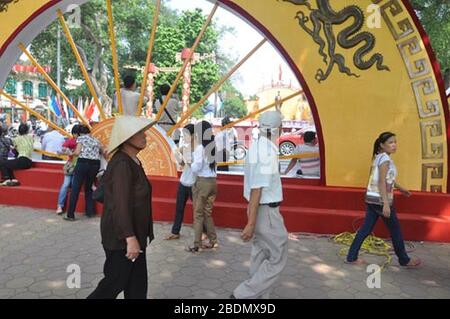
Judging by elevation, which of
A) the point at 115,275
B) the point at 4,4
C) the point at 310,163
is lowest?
the point at 115,275

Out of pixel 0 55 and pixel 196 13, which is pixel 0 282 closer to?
pixel 0 55

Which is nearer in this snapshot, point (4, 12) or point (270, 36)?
point (270, 36)

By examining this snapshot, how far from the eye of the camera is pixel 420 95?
5379mm

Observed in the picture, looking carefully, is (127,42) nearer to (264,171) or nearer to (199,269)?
(199,269)

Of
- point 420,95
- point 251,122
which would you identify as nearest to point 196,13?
point 251,122

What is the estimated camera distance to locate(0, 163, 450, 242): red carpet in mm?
5105

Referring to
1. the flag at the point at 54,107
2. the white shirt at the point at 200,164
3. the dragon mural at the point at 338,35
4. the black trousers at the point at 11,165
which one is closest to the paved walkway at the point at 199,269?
the white shirt at the point at 200,164

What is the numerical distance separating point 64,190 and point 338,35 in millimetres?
4328

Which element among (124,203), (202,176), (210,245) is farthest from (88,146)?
(124,203)

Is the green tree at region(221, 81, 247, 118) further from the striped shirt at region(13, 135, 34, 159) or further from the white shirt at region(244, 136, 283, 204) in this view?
the white shirt at region(244, 136, 283, 204)

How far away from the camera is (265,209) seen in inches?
122

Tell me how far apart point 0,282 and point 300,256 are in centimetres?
290

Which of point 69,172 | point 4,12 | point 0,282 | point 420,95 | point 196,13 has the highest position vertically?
point 196,13

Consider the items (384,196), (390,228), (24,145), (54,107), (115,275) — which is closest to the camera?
(115,275)
